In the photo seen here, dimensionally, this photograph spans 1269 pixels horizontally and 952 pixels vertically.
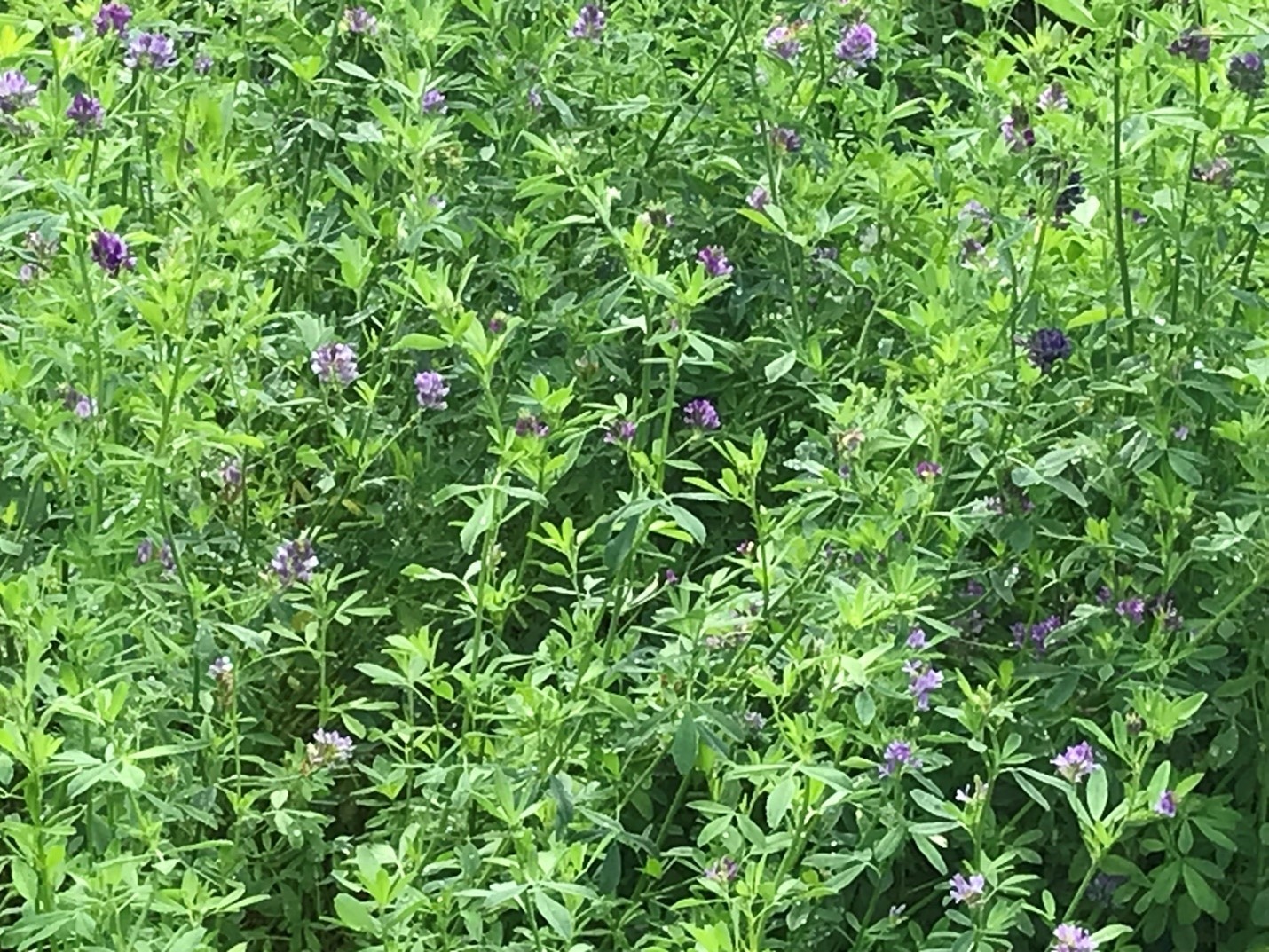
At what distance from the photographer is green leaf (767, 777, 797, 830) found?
1719 mm

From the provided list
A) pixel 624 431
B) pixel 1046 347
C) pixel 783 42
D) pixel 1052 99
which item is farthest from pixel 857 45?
pixel 624 431

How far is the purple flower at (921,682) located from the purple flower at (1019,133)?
0.67 meters

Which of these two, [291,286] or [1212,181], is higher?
[1212,181]

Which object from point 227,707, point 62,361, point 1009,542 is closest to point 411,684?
point 227,707

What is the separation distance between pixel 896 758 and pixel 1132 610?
37 centimetres

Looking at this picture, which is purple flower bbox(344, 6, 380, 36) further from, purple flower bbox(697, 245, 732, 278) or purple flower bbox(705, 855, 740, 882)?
purple flower bbox(705, 855, 740, 882)

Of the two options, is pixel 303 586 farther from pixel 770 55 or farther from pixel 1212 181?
pixel 1212 181

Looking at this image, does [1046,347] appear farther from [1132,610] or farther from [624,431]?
[624,431]

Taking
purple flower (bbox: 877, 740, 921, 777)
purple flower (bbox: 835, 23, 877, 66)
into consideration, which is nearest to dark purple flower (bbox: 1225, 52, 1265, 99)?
purple flower (bbox: 835, 23, 877, 66)

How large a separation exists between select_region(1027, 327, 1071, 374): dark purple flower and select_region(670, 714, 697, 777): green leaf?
2.25 feet

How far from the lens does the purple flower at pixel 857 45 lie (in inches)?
100.0

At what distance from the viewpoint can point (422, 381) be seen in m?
2.29

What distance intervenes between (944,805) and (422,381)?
0.89 meters

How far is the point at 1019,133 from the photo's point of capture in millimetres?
2145
